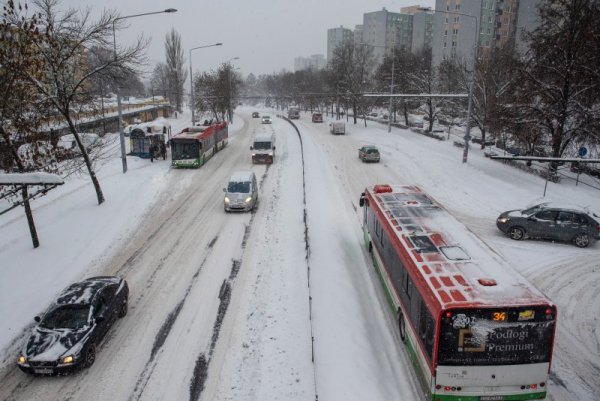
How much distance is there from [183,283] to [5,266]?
23.9ft

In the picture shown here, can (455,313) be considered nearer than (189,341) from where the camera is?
Yes

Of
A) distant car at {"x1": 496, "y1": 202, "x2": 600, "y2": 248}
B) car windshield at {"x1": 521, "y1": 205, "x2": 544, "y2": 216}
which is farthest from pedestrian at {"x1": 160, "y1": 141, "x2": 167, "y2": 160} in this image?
car windshield at {"x1": 521, "y1": 205, "x2": 544, "y2": 216}

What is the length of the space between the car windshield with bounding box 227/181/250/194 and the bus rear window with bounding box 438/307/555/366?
53.4 feet

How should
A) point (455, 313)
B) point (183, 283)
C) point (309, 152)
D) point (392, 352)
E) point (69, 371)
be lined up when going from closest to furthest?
point (455, 313) → point (69, 371) → point (392, 352) → point (183, 283) → point (309, 152)

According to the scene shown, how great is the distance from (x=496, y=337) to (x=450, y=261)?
91.3 inches

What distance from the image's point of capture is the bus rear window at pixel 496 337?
27.1 ft

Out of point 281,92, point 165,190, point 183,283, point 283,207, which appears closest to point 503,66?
point 283,207

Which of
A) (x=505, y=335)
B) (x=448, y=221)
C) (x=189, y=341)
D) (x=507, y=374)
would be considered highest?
(x=448, y=221)

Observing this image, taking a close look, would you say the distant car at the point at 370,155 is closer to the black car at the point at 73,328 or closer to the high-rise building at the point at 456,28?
the black car at the point at 73,328

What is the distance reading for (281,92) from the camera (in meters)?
131

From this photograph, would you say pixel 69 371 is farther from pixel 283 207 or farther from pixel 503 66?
pixel 503 66

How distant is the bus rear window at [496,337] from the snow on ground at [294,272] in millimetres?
2013

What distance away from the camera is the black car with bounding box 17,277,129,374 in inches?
408

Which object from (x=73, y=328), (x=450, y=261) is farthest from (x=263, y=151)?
(x=450, y=261)
